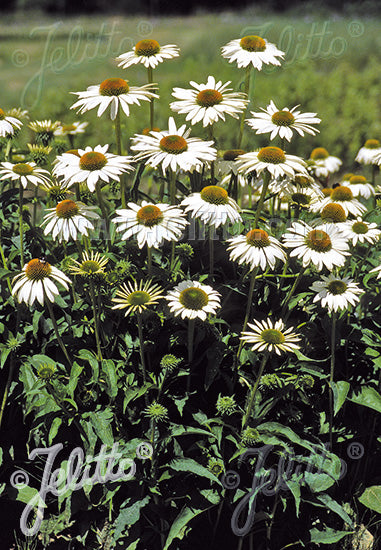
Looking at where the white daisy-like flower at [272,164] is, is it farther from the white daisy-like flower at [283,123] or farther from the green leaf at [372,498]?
the green leaf at [372,498]

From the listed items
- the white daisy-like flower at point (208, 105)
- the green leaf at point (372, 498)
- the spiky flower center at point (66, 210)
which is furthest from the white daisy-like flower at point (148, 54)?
the green leaf at point (372, 498)

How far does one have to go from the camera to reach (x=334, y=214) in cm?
271

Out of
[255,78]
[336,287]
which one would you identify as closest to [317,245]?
[336,287]

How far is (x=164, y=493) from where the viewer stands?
2.58 meters

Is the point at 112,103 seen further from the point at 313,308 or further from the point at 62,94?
the point at 62,94

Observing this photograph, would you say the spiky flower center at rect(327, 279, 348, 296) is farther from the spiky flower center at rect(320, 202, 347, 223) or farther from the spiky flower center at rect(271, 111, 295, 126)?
the spiky flower center at rect(271, 111, 295, 126)

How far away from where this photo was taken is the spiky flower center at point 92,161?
255 centimetres

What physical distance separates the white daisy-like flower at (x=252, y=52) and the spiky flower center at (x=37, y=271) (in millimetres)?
1276

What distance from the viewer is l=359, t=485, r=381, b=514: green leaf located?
2.74 m

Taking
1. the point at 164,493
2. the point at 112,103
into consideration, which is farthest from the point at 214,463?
the point at 112,103

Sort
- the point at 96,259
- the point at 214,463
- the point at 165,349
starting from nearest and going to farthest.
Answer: the point at 214,463
the point at 96,259
the point at 165,349

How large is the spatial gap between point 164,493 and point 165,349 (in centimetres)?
60

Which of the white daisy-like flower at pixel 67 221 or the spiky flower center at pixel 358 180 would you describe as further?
the spiky flower center at pixel 358 180

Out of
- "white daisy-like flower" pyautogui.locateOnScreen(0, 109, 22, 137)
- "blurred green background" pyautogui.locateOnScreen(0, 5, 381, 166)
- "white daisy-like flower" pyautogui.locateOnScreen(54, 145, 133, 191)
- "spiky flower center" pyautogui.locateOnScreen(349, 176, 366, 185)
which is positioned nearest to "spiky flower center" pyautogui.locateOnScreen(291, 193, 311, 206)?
"spiky flower center" pyautogui.locateOnScreen(349, 176, 366, 185)
